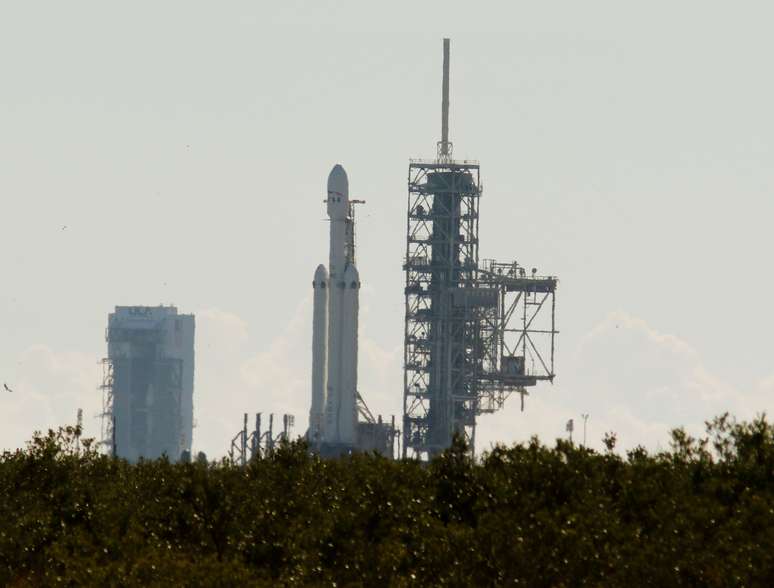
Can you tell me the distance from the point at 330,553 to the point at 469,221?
136 m

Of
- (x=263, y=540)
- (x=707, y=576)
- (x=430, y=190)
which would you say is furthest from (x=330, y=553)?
(x=430, y=190)

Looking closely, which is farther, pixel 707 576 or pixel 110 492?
pixel 110 492

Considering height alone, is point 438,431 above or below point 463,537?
above

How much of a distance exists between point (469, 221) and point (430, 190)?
5268 millimetres

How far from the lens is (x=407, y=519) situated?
62938mm

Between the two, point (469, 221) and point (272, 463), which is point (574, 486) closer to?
point (272, 463)

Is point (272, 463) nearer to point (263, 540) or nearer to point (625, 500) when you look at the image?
point (263, 540)

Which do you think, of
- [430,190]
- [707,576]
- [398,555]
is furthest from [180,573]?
[430,190]

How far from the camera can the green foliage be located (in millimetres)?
54469

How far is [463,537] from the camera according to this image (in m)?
57.0

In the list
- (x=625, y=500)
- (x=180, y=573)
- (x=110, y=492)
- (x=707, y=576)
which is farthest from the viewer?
(x=110, y=492)

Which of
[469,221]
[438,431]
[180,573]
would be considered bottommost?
[180,573]

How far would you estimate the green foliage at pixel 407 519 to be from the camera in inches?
2144

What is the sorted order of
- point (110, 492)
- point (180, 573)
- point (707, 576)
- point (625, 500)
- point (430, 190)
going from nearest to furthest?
point (707, 576)
point (180, 573)
point (625, 500)
point (110, 492)
point (430, 190)
